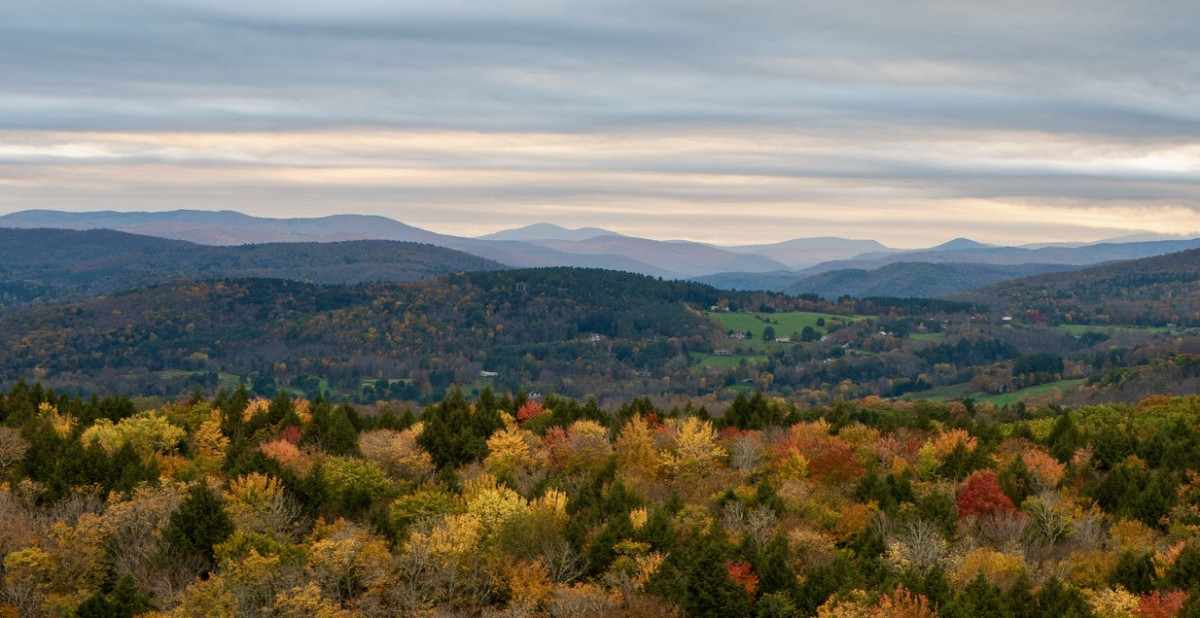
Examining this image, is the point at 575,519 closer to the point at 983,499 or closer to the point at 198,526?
the point at 198,526

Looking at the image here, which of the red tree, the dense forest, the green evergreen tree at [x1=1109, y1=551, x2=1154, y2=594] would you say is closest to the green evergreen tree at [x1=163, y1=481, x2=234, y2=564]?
the dense forest

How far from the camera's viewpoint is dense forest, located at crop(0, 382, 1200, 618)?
70812 millimetres

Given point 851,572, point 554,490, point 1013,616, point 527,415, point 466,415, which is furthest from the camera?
point 527,415

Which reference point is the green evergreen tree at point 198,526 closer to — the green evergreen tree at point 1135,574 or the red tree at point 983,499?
the red tree at point 983,499

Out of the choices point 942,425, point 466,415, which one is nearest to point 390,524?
point 466,415

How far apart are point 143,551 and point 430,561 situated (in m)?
21.0

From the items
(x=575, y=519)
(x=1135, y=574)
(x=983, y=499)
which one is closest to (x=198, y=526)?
(x=575, y=519)

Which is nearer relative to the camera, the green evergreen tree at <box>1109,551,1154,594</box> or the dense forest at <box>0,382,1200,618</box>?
the dense forest at <box>0,382,1200,618</box>

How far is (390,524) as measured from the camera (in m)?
84.4

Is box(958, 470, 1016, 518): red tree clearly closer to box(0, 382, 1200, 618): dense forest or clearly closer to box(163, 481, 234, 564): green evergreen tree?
box(0, 382, 1200, 618): dense forest

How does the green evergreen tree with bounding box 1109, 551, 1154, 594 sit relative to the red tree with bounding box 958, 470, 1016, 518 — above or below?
above

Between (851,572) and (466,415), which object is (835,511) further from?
(466,415)

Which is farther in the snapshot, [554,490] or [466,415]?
[466,415]

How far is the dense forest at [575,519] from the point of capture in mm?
70812
